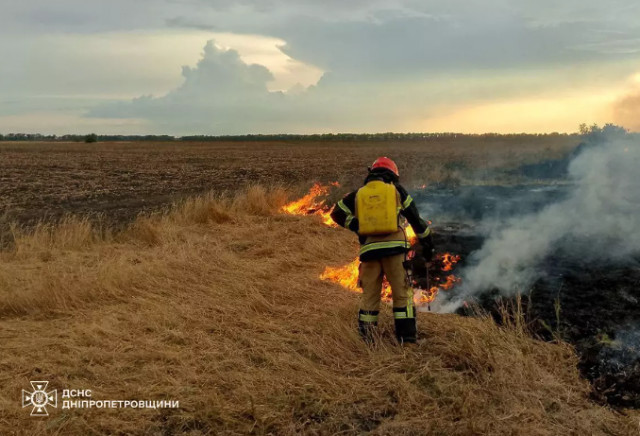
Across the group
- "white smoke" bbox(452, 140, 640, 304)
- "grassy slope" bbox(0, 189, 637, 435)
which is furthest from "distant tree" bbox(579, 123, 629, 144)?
"grassy slope" bbox(0, 189, 637, 435)

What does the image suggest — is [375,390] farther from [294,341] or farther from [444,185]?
[444,185]

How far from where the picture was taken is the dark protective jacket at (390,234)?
4785 millimetres

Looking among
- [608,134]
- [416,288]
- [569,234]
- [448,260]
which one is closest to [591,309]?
[416,288]

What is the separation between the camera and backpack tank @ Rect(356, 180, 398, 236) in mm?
4703

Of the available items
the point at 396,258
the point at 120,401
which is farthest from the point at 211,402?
the point at 396,258

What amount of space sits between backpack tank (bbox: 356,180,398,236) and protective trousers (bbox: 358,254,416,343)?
351 mm

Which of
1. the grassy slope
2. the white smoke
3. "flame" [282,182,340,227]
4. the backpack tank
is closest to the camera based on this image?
the grassy slope

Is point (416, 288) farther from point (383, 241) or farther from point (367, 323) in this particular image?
point (383, 241)

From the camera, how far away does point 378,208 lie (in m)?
4.73

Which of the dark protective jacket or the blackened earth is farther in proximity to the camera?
the dark protective jacket

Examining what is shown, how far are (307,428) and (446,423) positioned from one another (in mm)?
1046
